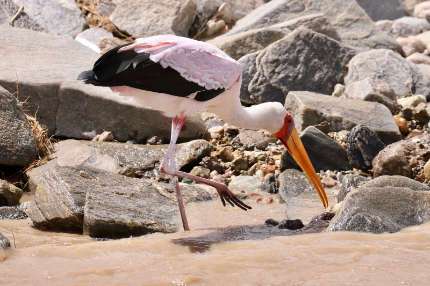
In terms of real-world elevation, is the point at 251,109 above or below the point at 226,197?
above

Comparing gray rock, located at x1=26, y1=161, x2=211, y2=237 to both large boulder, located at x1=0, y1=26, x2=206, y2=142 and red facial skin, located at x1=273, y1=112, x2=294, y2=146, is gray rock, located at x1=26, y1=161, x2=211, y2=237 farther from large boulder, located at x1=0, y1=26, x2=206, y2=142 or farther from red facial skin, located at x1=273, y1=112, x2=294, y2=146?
large boulder, located at x1=0, y1=26, x2=206, y2=142

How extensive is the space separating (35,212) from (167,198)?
1010mm

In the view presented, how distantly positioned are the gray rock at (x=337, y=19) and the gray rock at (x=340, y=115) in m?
3.18

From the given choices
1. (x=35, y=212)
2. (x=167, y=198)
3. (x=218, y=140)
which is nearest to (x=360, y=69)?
(x=218, y=140)

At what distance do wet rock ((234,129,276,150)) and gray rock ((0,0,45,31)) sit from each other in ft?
14.0

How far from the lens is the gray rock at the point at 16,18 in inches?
420

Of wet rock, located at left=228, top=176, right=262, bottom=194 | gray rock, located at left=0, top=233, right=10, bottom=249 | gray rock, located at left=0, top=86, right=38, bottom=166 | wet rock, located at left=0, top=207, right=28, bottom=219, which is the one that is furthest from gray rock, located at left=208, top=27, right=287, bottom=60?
gray rock, located at left=0, top=233, right=10, bottom=249

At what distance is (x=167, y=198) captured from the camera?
5871 millimetres

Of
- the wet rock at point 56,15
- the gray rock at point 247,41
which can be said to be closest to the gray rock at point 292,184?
the gray rock at point 247,41

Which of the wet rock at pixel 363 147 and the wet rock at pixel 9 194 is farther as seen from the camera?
the wet rock at pixel 363 147

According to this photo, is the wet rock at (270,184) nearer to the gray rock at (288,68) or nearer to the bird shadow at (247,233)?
the bird shadow at (247,233)

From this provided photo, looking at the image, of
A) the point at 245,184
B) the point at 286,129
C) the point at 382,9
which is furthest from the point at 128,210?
the point at 382,9

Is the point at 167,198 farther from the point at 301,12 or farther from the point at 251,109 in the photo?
the point at 301,12

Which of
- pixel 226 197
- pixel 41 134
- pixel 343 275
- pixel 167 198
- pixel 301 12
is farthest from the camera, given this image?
pixel 301 12
